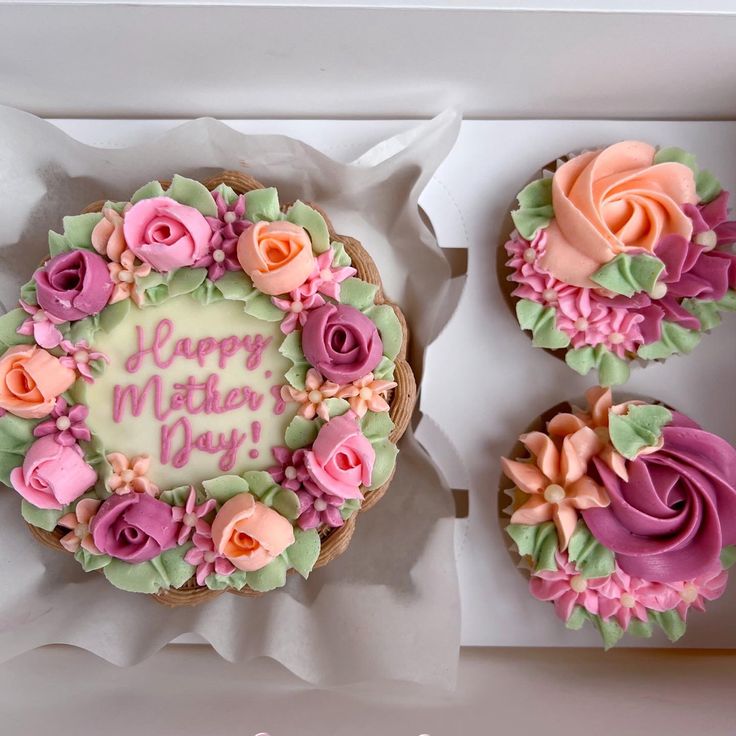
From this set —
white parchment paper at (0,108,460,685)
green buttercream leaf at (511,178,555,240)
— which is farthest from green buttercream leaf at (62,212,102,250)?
green buttercream leaf at (511,178,555,240)

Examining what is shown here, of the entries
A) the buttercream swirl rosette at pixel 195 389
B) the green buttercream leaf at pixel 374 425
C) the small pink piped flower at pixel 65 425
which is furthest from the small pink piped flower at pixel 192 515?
the green buttercream leaf at pixel 374 425

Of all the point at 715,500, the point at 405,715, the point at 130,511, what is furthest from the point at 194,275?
the point at 715,500

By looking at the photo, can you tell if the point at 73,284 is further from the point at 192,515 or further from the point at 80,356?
the point at 192,515

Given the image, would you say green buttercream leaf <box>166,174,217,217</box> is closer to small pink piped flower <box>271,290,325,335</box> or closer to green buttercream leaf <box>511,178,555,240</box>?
small pink piped flower <box>271,290,325,335</box>

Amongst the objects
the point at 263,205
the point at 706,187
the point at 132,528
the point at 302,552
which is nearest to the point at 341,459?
the point at 302,552

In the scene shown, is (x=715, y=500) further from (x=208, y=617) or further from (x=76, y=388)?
(x=76, y=388)
